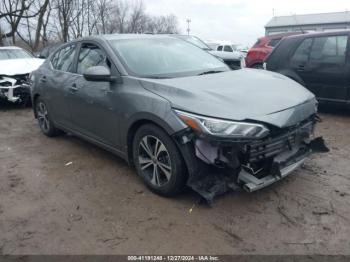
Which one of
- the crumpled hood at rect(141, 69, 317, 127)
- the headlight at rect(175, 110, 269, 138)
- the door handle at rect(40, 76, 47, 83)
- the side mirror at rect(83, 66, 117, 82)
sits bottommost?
the headlight at rect(175, 110, 269, 138)

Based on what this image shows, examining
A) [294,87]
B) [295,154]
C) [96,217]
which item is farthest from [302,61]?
[96,217]

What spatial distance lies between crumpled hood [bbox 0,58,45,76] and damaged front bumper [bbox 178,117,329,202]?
264 inches

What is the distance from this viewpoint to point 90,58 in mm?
4695

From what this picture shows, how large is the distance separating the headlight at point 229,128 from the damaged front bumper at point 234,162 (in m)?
0.07

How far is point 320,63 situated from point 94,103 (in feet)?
14.7

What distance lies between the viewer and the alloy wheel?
11.9 ft

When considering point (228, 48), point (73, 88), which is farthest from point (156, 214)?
point (228, 48)

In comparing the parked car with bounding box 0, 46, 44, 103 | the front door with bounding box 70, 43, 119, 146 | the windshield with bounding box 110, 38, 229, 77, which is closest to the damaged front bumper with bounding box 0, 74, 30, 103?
the parked car with bounding box 0, 46, 44, 103

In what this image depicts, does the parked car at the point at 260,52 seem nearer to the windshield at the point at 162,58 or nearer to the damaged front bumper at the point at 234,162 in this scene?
the windshield at the point at 162,58

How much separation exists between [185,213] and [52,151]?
2.82 metres

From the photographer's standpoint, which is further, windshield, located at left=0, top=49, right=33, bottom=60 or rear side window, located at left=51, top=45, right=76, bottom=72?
windshield, located at left=0, top=49, right=33, bottom=60

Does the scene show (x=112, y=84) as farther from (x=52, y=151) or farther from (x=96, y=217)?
(x=52, y=151)

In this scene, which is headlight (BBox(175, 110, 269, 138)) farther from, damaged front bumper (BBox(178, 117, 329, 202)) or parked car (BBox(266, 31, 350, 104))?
parked car (BBox(266, 31, 350, 104))

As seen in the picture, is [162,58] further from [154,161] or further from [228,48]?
[228,48]
